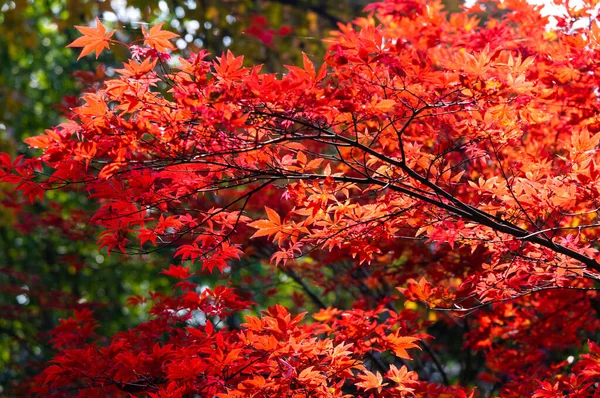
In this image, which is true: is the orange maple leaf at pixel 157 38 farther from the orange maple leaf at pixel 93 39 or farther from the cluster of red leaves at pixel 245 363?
the cluster of red leaves at pixel 245 363

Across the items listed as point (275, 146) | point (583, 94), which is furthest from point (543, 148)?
point (275, 146)

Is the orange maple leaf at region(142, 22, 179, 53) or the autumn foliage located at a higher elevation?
the orange maple leaf at region(142, 22, 179, 53)

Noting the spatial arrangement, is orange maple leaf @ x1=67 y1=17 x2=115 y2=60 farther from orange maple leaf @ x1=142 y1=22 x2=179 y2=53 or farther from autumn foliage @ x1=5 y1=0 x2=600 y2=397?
orange maple leaf @ x1=142 y1=22 x2=179 y2=53

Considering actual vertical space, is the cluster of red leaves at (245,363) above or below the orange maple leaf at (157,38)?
below

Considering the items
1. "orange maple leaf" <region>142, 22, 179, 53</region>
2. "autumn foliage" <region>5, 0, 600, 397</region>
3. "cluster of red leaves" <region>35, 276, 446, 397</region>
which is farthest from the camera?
"cluster of red leaves" <region>35, 276, 446, 397</region>

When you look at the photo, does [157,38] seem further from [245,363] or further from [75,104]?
[75,104]

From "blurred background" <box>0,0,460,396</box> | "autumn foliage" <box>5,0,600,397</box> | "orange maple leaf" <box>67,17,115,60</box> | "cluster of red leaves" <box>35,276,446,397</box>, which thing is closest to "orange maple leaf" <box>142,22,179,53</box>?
"autumn foliage" <box>5,0,600,397</box>

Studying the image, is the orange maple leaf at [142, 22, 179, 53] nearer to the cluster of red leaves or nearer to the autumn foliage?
the autumn foliage

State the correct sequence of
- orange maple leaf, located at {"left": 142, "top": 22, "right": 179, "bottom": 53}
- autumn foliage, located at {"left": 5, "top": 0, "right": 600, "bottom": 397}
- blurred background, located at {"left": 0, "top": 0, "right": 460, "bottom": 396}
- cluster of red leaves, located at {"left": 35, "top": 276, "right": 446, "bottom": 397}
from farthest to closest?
blurred background, located at {"left": 0, "top": 0, "right": 460, "bottom": 396} < cluster of red leaves, located at {"left": 35, "top": 276, "right": 446, "bottom": 397} < orange maple leaf, located at {"left": 142, "top": 22, "right": 179, "bottom": 53} < autumn foliage, located at {"left": 5, "top": 0, "right": 600, "bottom": 397}

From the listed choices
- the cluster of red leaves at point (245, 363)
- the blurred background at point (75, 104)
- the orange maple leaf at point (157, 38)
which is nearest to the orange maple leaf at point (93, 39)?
the orange maple leaf at point (157, 38)

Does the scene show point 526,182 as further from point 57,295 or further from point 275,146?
point 57,295

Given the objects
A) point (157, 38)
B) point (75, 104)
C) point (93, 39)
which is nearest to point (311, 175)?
point (157, 38)

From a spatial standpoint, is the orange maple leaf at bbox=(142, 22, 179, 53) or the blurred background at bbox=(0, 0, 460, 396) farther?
the blurred background at bbox=(0, 0, 460, 396)

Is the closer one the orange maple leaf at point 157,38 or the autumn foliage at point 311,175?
the autumn foliage at point 311,175
